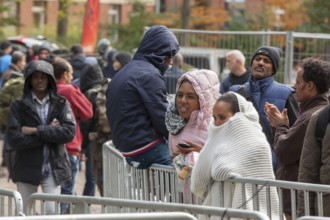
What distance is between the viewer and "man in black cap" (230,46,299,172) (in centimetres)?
989

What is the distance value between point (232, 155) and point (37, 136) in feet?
12.2

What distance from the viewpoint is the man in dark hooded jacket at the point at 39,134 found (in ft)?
36.6

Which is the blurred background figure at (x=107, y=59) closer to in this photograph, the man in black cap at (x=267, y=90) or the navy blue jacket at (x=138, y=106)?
the man in black cap at (x=267, y=90)

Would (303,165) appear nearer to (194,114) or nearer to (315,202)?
(315,202)

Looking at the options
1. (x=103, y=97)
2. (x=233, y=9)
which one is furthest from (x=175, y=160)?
(x=233, y=9)

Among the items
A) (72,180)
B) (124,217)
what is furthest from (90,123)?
(124,217)

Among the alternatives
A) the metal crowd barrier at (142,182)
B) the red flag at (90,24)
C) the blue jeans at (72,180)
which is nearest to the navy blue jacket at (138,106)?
the metal crowd barrier at (142,182)

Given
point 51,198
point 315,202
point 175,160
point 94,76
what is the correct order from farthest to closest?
1. point 94,76
2. point 175,160
3. point 315,202
4. point 51,198

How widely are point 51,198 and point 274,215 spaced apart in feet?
5.49

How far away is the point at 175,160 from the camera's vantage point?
8.67 m

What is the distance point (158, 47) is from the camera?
9.59 m

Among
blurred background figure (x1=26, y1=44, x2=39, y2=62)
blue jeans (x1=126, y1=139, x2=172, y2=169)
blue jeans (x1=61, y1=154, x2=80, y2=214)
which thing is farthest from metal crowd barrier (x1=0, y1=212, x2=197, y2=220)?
blurred background figure (x1=26, y1=44, x2=39, y2=62)

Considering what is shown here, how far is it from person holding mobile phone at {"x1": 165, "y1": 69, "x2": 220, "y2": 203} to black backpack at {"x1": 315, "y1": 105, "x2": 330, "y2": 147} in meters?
1.09

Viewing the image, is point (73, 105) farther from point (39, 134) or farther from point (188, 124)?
point (188, 124)
